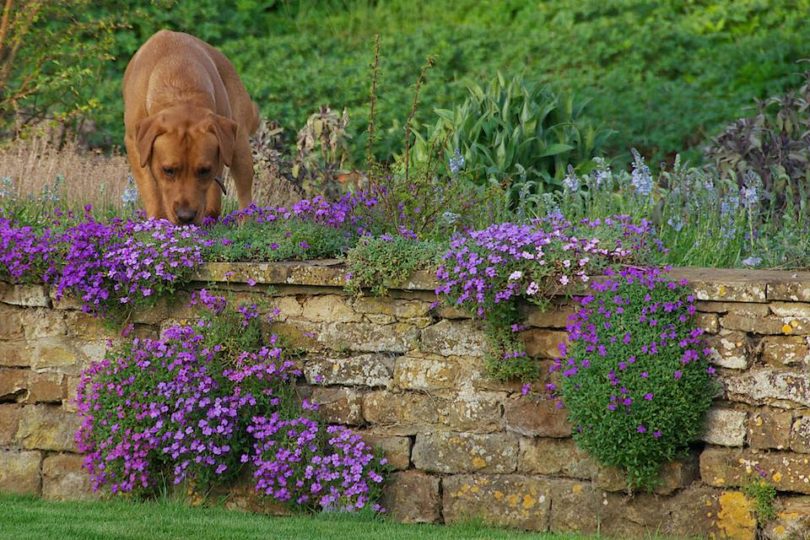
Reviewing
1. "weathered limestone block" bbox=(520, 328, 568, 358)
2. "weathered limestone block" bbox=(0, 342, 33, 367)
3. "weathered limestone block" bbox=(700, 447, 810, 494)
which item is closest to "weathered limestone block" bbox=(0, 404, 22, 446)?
"weathered limestone block" bbox=(0, 342, 33, 367)

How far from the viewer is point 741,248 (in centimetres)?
680

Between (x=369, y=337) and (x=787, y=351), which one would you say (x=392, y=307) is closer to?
(x=369, y=337)

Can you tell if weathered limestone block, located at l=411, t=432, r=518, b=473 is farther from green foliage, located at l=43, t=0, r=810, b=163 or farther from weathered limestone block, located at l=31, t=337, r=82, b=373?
green foliage, located at l=43, t=0, r=810, b=163

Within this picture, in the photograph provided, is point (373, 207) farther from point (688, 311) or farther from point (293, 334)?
point (688, 311)

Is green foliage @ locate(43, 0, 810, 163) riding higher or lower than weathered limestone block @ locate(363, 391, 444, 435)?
higher

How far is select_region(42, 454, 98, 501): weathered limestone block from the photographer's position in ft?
21.0

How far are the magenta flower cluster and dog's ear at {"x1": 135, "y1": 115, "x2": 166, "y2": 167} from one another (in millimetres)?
1978

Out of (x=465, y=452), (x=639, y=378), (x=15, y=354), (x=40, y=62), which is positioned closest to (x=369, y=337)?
(x=465, y=452)

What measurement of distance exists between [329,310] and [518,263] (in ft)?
3.35

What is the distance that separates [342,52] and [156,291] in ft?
28.2

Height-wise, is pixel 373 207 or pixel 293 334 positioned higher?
A: pixel 373 207

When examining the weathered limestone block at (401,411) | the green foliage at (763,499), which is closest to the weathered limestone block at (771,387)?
the green foliage at (763,499)

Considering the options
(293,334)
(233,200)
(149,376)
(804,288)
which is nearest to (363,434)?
(293,334)

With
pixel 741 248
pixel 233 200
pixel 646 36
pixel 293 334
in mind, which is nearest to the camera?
pixel 293 334
